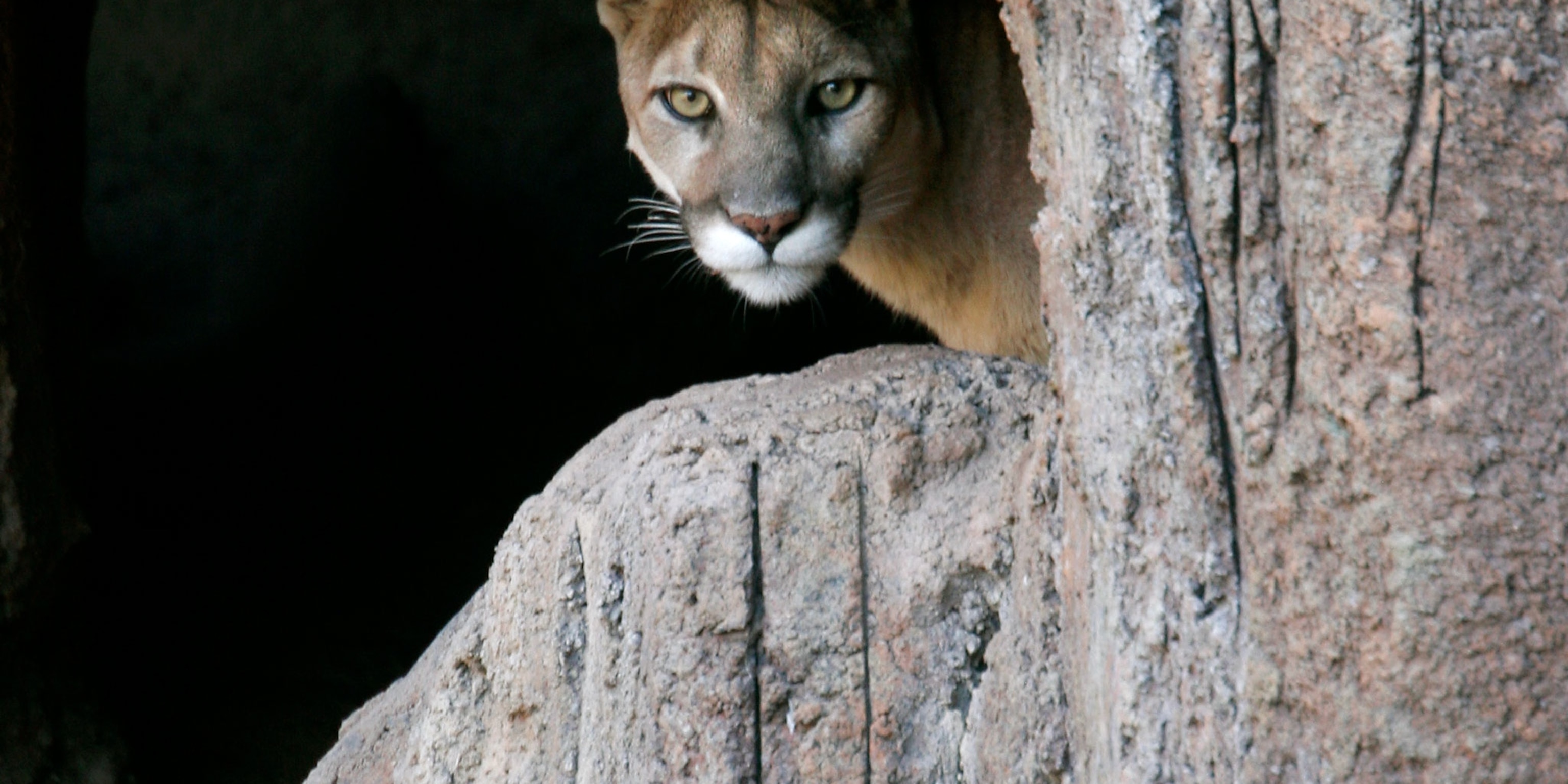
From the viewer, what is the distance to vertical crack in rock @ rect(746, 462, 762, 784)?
1580 mm

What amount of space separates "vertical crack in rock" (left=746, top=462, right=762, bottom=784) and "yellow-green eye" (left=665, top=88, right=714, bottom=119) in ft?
3.88

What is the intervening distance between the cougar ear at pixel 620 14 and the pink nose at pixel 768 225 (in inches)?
Answer: 27.8

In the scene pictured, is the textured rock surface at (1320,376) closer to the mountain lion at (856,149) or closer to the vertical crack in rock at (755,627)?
the vertical crack in rock at (755,627)

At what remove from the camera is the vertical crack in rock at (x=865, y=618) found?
1.57 meters

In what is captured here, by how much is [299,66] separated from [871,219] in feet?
11.2

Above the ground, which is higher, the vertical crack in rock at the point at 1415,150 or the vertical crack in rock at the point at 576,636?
the vertical crack in rock at the point at 1415,150

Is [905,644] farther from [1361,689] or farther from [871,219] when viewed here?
[871,219]

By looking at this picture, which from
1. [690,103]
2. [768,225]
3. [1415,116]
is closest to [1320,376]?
[1415,116]

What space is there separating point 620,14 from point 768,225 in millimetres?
811

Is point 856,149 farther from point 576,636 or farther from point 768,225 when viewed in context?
point 576,636

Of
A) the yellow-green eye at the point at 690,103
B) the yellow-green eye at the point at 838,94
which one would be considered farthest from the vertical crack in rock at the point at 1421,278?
the yellow-green eye at the point at 690,103

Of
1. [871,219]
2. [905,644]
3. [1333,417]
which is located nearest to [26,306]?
[871,219]

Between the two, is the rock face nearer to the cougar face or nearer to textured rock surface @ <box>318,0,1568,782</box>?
textured rock surface @ <box>318,0,1568,782</box>

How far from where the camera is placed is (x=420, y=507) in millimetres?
4922
